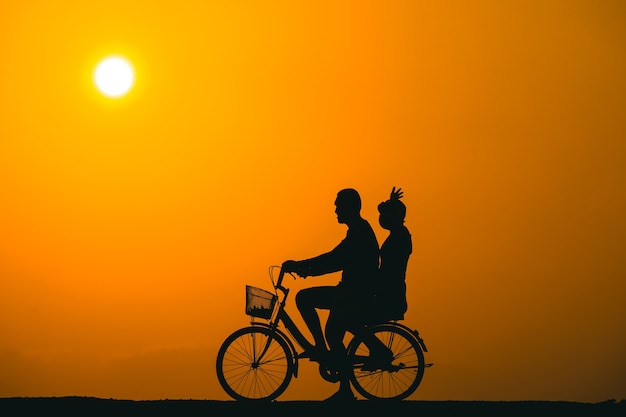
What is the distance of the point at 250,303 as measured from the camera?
1305 centimetres

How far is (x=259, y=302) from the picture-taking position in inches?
515

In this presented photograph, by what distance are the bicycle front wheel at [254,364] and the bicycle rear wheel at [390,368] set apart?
0.96 m

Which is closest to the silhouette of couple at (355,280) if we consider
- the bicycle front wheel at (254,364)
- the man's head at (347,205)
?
the man's head at (347,205)

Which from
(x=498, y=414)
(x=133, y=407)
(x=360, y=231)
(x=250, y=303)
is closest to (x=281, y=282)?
(x=250, y=303)

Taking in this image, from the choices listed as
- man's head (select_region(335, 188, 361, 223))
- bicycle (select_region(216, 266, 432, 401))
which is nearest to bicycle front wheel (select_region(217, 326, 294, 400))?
bicycle (select_region(216, 266, 432, 401))

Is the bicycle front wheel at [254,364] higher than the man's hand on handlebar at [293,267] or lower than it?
lower

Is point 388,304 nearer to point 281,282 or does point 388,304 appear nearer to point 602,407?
point 281,282

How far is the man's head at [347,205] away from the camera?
12.4 meters

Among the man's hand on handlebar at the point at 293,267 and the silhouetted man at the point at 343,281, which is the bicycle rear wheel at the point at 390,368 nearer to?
the silhouetted man at the point at 343,281

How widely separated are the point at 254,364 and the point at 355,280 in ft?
6.58

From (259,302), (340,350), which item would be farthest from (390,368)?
(259,302)

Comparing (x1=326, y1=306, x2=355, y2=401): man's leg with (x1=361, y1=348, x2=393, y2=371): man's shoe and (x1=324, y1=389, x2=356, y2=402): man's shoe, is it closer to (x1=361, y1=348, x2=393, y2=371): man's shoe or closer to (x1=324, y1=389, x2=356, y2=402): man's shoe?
(x1=324, y1=389, x2=356, y2=402): man's shoe

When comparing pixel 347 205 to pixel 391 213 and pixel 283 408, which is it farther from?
pixel 283 408

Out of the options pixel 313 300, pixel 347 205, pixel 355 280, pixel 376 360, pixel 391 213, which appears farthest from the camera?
pixel 376 360
